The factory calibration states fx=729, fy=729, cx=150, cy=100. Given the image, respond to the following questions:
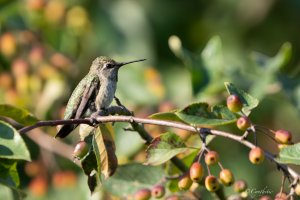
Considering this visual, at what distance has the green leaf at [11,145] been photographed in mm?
2617

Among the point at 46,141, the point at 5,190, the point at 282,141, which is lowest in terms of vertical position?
the point at 46,141

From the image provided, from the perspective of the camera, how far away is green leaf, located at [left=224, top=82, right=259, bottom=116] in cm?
264

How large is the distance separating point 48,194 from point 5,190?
1985 mm

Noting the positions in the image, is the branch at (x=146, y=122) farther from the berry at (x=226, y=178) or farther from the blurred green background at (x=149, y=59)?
the blurred green background at (x=149, y=59)

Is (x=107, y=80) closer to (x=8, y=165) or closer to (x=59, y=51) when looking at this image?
(x=8, y=165)

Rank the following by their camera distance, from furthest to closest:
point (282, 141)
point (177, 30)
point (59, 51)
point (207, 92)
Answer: point (177, 30) → point (59, 51) → point (207, 92) → point (282, 141)

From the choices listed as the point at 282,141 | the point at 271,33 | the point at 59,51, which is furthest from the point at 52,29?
the point at 282,141

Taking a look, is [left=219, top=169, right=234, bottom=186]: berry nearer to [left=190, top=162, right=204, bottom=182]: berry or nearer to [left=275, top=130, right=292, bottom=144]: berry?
[left=190, top=162, right=204, bottom=182]: berry

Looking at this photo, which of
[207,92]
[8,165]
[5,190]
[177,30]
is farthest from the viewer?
[177,30]

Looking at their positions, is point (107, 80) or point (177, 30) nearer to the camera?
point (107, 80)

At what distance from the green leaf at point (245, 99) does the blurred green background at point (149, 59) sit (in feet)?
4.55

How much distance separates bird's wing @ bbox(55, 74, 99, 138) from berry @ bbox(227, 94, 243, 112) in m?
0.97

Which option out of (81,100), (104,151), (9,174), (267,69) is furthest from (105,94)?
(267,69)

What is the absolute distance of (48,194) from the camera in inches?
204
